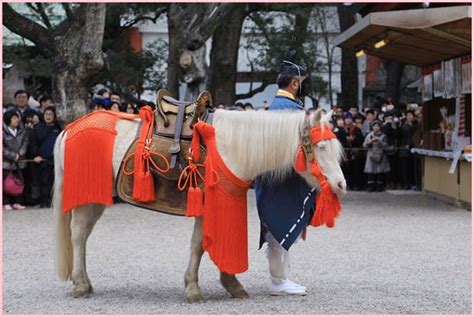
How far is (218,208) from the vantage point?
6039mm

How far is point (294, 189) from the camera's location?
20.6 feet

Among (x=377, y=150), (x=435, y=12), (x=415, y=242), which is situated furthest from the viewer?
(x=377, y=150)

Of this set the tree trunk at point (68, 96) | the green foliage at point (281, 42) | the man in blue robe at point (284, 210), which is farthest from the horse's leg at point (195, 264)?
the green foliage at point (281, 42)

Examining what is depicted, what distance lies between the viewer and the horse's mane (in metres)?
6.03

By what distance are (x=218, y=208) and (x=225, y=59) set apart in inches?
509

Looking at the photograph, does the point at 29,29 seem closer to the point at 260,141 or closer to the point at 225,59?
the point at 225,59

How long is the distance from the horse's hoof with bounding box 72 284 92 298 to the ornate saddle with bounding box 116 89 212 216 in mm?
695

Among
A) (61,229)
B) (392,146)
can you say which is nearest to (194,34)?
(392,146)

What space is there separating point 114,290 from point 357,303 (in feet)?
5.87

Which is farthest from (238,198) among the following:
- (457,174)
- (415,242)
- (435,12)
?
(457,174)

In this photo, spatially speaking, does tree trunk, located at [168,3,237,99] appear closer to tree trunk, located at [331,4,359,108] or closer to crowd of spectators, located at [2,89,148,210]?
crowd of spectators, located at [2,89,148,210]

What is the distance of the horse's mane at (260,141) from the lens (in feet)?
19.8

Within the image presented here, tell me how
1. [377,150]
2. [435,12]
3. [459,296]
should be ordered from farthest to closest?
[377,150]
[435,12]
[459,296]

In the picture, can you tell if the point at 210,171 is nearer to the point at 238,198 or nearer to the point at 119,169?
the point at 238,198
